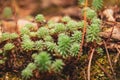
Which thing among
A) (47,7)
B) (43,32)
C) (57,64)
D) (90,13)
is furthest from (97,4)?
(47,7)

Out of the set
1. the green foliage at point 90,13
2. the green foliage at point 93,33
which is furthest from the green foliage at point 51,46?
the green foliage at point 90,13

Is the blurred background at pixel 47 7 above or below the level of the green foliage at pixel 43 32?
below

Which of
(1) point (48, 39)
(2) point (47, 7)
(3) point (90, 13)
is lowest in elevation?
(2) point (47, 7)

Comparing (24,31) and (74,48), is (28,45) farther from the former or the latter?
(74,48)

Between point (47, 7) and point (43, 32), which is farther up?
point (43, 32)

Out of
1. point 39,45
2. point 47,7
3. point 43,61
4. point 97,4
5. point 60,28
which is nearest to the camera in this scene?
point 43,61

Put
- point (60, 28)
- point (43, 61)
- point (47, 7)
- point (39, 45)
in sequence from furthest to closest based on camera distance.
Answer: point (47, 7) → point (60, 28) → point (39, 45) → point (43, 61)

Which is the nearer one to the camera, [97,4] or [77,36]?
A: [77,36]

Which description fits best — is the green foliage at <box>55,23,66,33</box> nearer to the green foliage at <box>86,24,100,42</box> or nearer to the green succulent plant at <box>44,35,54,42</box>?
the green succulent plant at <box>44,35,54,42</box>

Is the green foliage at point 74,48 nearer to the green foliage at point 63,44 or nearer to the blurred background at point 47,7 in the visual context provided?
the green foliage at point 63,44

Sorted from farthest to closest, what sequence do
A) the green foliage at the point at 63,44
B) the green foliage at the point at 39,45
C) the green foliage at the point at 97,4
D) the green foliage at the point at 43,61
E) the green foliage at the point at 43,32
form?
the green foliage at the point at 97,4, the green foliage at the point at 43,32, the green foliage at the point at 39,45, the green foliage at the point at 63,44, the green foliage at the point at 43,61
